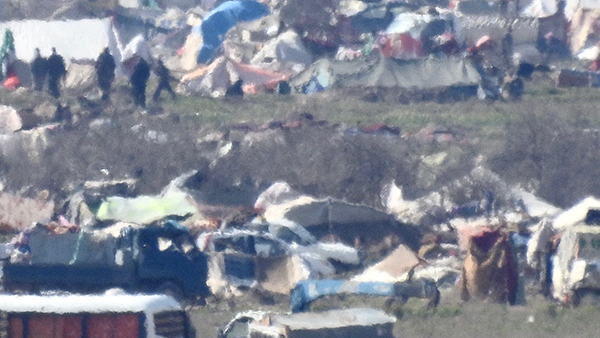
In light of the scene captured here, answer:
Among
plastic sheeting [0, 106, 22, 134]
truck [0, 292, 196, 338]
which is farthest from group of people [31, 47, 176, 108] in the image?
truck [0, 292, 196, 338]

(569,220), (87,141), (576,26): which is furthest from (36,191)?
(576,26)

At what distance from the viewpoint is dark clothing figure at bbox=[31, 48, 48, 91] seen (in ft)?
73.2

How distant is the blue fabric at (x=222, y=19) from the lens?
90.4ft

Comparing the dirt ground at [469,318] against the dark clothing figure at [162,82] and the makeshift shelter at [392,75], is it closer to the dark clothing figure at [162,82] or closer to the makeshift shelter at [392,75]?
the dark clothing figure at [162,82]

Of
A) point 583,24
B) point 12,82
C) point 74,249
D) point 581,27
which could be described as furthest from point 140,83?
point 583,24

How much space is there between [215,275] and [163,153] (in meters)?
5.70

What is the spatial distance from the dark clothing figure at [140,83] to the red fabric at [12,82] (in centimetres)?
315

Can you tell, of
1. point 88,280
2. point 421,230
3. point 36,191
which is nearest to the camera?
point 88,280

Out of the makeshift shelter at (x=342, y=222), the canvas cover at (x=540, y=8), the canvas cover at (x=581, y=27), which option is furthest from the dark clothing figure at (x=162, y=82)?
the canvas cover at (x=540, y=8)

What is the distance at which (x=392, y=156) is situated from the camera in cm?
1823

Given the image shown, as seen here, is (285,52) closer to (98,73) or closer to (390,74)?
(390,74)

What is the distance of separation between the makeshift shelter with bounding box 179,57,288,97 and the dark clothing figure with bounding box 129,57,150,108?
5.82 ft

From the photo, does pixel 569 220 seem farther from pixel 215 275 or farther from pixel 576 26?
pixel 576 26

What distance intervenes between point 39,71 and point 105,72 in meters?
1.34
